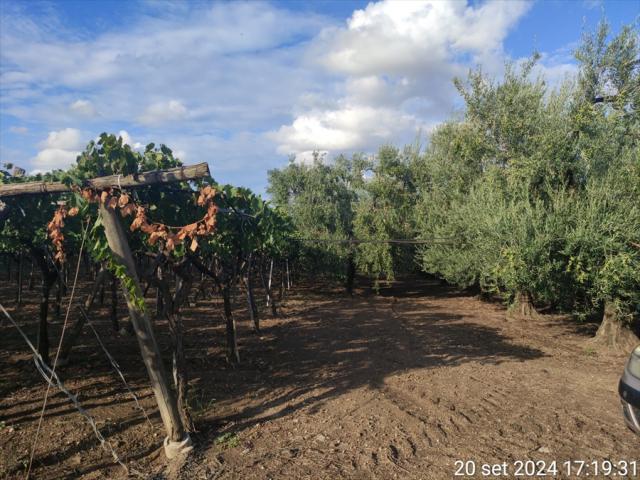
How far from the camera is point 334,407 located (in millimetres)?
6211

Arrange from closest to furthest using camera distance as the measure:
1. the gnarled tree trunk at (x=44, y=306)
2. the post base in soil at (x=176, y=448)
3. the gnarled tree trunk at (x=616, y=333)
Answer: the post base in soil at (x=176, y=448), the gnarled tree trunk at (x=44, y=306), the gnarled tree trunk at (x=616, y=333)

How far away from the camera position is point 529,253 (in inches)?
387

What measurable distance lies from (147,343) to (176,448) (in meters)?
1.23

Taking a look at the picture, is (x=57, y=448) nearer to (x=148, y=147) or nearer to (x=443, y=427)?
(x=148, y=147)

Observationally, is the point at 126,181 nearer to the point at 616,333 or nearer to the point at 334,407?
the point at 334,407

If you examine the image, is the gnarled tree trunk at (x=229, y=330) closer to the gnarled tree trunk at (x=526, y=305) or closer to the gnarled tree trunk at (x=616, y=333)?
the gnarled tree trunk at (x=616, y=333)

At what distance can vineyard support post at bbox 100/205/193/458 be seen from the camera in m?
4.44

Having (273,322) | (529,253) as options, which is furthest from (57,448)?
(529,253)

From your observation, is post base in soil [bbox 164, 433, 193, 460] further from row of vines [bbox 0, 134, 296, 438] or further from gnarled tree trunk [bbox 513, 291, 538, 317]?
gnarled tree trunk [bbox 513, 291, 538, 317]

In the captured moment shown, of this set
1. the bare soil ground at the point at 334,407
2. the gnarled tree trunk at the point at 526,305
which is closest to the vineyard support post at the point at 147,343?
the bare soil ground at the point at 334,407

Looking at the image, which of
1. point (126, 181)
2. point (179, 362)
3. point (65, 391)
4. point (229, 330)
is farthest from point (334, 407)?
point (126, 181)

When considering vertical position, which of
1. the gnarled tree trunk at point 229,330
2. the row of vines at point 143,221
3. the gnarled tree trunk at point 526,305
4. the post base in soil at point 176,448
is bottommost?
the gnarled tree trunk at point 526,305

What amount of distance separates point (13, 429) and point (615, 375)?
33.4 ft

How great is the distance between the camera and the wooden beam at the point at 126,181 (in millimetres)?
4367
